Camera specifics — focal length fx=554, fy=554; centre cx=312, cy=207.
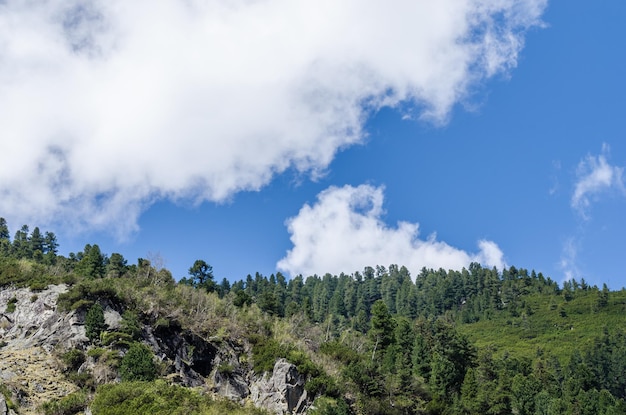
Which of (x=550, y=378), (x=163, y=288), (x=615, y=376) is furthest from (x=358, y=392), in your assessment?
(x=615, y=376)

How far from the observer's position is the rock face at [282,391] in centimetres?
5772

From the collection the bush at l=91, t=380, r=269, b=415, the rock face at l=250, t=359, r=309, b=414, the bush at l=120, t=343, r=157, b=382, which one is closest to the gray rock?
the bush at l=91, t=380, r=269, b=415

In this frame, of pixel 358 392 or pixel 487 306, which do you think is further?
pixel 487 306

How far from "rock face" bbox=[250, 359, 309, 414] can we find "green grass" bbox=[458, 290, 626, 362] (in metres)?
84.9

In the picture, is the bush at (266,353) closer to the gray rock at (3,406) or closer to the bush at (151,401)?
the bush at (151,401)

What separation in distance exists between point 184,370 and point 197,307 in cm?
1023

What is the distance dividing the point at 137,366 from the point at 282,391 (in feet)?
52.1

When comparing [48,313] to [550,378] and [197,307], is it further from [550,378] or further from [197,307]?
[550,378]

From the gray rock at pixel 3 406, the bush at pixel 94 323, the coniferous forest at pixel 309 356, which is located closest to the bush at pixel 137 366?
the coniferous forest at pixel 309 356

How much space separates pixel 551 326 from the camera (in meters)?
150

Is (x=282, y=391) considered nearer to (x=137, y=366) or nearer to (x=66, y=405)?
(x=137, y=366)

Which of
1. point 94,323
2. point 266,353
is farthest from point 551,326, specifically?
point 94,323

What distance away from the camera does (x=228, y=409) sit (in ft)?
156

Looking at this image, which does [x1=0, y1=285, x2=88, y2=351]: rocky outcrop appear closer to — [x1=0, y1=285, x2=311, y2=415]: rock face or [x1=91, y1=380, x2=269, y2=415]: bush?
[x1=0, y1=285, x2=311, y2=415]: rock face
